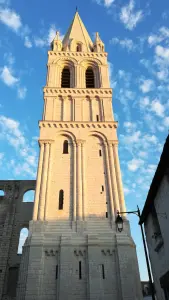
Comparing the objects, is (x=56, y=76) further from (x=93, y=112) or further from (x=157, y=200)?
(x=157, y=200)

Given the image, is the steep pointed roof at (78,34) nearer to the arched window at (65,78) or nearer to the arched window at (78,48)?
the arched window at (78,48)

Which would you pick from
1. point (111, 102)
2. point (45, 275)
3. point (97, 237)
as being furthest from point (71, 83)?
point (45, 275)

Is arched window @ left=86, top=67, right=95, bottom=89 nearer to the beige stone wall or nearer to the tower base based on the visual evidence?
the tower base

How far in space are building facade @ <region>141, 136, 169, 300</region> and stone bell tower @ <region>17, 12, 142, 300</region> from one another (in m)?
4.19

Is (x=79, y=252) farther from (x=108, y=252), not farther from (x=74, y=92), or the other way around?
(x=74, y=92)

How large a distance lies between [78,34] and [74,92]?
16.5 metres

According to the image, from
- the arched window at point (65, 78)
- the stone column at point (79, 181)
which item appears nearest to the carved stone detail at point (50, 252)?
the stone column at point (79, 181)

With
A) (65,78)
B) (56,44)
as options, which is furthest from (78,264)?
(56,44)

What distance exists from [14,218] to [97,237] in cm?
968

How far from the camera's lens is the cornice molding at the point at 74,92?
29281mm

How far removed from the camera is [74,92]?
29.5m

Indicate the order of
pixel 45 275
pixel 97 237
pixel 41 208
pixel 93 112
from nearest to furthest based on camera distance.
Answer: pixel 45 275 < pixel 97 237 < pixel 41 208 < pixel 93 112

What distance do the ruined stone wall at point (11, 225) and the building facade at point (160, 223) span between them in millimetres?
12422

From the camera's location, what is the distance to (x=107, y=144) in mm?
25188
